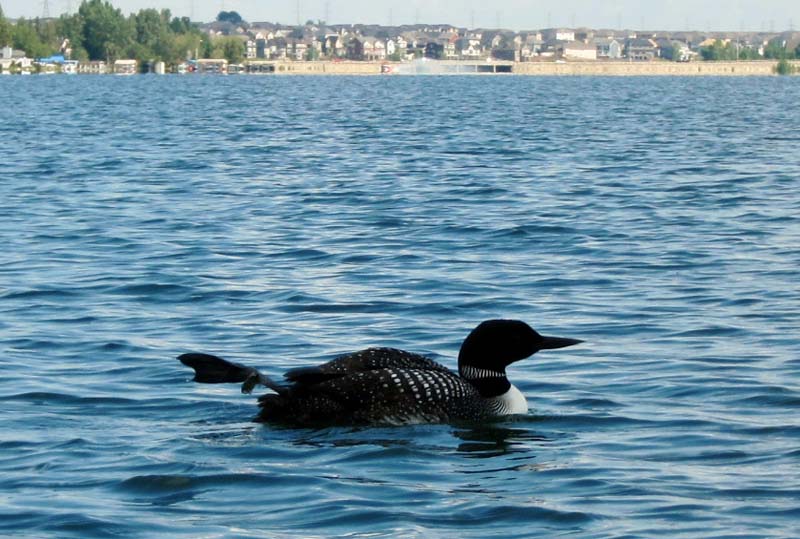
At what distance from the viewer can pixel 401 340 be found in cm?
1238

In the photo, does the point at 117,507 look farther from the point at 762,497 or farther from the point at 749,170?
the point at 749,170

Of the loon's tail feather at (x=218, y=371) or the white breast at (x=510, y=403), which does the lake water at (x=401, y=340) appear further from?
the loon's tail feather at (x=218, y=371)

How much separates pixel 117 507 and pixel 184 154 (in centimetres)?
2809

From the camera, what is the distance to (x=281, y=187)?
26.4m

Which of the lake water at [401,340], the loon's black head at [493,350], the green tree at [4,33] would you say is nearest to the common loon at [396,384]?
the loon's black head at [493,350]

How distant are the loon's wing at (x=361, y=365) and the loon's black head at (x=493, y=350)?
0.71ft

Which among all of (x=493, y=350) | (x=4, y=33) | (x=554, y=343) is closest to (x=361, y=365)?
(x=493, y=350)

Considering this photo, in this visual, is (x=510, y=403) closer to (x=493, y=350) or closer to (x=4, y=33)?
(x=493, y=350)

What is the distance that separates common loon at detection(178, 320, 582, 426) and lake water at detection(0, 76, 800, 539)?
5.2 inches

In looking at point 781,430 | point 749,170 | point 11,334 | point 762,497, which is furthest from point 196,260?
point 749,170

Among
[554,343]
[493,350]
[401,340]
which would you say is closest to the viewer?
[493,350]

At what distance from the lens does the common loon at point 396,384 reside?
30.5 ft

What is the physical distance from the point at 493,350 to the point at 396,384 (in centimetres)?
80

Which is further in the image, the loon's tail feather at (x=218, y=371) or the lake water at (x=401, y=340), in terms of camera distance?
the loon's tail feather at (x=218, y=371)
